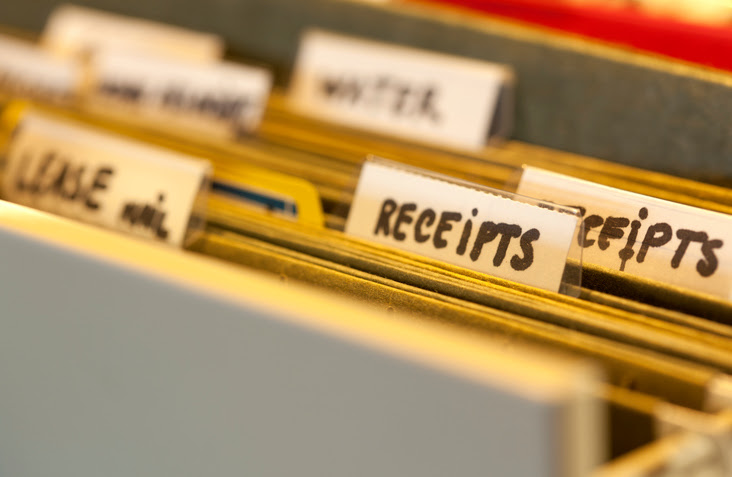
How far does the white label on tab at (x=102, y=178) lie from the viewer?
1.84ft

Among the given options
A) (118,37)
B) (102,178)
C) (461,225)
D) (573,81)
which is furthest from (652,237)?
(118,37)

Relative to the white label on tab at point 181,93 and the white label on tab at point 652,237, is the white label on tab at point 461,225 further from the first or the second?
the white label on tab at point 181,93

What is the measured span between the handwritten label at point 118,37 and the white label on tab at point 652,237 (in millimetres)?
483

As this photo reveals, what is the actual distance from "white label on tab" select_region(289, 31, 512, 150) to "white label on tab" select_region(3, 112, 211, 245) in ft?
0.61

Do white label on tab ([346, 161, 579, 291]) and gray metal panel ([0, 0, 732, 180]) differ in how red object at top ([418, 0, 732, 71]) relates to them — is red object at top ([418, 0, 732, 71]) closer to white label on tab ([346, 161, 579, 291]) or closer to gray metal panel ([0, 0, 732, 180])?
gray metal panel ([0, 0, 732, 180])

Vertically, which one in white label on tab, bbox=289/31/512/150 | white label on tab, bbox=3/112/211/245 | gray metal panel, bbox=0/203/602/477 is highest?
white label on tab, bbox=289/31/512/150

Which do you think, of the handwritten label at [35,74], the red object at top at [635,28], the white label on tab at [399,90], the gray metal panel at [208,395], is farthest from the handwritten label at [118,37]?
the gray metal panel at [208,395]

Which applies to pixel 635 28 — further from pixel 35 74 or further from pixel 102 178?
pixel 35 74

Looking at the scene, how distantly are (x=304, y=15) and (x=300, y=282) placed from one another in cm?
40

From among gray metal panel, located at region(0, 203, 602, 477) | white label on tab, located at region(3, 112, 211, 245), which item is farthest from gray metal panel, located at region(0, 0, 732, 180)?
gray metal panel, located at region(0, 203, 602, 477)

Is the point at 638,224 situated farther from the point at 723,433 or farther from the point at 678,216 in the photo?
the point at 723,433

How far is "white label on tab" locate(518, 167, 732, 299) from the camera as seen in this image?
0.44 m

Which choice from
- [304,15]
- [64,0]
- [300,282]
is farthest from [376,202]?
[64,0]

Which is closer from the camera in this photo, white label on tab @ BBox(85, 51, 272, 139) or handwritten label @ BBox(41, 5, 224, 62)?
white label on tab @ BBox(85, 51, 272, 139)
